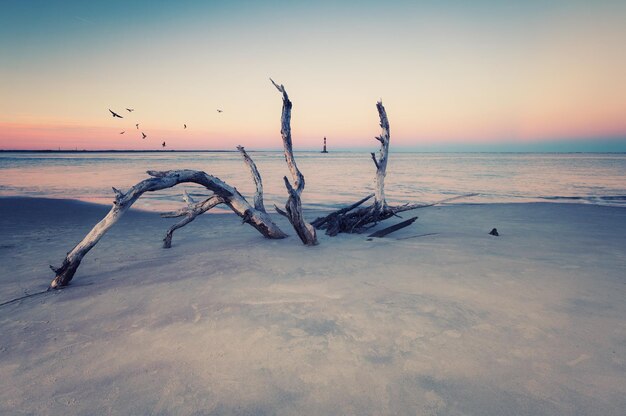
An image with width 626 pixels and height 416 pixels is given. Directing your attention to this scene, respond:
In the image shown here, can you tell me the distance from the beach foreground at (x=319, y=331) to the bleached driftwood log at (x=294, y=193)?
32cm

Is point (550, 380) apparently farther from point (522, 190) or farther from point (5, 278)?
point (522, 190)

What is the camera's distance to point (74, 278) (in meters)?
5.20

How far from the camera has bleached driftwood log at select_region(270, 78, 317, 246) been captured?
674 cm

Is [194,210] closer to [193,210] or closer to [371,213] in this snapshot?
[193,210]

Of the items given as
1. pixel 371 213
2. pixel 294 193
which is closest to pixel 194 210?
pixel 294 193

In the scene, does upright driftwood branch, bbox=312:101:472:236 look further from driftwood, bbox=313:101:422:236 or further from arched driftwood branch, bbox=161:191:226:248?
arched driftwood branch, bbox=161:191:226:248

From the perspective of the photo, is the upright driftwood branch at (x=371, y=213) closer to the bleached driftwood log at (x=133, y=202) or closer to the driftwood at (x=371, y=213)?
the driftwood at (x=371, y=213)

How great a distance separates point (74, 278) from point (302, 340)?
3924 millimetres

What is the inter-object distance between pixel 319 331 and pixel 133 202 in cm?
325

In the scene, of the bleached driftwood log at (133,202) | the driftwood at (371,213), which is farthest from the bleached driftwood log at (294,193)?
the driftwood at (371,213)

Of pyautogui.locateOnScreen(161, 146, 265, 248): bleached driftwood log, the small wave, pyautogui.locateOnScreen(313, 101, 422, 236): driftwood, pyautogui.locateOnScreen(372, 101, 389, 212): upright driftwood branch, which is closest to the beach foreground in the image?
pyautogui.locateOnScreen(161, 146, 265, 248): bleached driftwood log

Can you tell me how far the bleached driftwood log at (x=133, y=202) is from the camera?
480 centimetres

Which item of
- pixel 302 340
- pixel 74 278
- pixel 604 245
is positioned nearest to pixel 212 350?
pixel 302 340

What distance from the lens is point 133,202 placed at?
4938 mm
